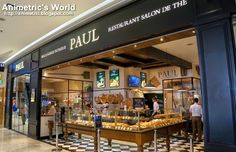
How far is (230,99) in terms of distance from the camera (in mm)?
2598

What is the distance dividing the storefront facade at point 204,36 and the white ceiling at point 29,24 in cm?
57

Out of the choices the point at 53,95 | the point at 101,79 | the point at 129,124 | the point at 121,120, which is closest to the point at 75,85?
the point at 101,79

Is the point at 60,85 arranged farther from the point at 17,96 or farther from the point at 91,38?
the point at 91,38

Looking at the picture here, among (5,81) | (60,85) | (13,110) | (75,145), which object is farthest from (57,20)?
(5,81)

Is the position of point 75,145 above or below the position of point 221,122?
below

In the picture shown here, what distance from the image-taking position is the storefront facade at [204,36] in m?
2.64

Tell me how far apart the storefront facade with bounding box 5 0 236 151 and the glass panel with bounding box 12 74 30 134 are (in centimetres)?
459

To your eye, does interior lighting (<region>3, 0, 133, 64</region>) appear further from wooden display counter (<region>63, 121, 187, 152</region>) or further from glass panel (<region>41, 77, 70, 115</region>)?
wooden display counter (<region>63, 121, 187, 152</region>)

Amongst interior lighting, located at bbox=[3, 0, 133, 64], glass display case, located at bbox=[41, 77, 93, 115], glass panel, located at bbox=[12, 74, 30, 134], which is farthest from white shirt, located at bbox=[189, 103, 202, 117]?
glass panel, located at bbox=[12, 74, 30, 134]

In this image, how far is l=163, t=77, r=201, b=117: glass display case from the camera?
10625mm

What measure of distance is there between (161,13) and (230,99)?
183cm

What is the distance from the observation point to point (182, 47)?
25.9 feet

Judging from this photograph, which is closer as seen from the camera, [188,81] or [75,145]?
[75,145]

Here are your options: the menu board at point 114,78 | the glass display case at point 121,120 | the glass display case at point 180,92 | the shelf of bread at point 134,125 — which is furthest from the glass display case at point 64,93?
the glass display case at point 180,92
